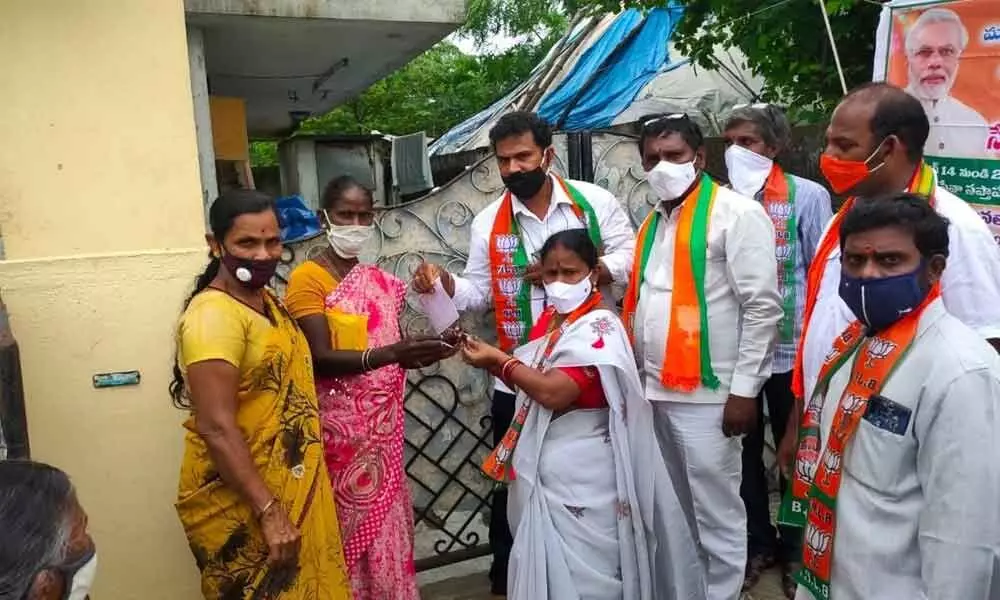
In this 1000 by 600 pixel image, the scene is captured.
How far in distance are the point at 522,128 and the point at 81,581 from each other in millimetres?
2437

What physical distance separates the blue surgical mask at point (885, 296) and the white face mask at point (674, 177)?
50.3 inches

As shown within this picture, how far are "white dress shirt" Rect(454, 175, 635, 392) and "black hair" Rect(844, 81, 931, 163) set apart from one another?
51.4 inches

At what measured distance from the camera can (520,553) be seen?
2.72 metres

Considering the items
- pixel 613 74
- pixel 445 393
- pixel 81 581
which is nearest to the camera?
pixel 81 581

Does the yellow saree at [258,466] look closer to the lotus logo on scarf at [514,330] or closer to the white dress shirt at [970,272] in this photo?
the lotus logo on scarf at [514,330]

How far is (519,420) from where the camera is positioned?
283 cm

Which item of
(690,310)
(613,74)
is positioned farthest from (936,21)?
(613,74)

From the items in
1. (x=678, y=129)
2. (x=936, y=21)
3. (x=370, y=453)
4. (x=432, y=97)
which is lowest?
(x=370, y=453)

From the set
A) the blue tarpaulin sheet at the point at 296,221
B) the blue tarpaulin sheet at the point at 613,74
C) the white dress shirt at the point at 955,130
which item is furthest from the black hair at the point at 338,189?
the blue tarpaulin sheet at the point at 613,74

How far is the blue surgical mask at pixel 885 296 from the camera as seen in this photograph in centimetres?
176

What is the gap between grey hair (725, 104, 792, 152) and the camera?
12.6ft

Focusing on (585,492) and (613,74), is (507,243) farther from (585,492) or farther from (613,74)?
(613,74)

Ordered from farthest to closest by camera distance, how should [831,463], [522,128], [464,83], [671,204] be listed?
[464,83]
[522,128]
[671,204]
[831,463]

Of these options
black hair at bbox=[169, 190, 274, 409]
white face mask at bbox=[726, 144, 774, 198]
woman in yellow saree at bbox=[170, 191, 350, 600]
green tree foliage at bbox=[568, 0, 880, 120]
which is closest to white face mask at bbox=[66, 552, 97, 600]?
woman in yellow saree at bbox=[170, 191, 350, 600]
